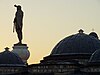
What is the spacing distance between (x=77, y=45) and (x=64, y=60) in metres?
3.62

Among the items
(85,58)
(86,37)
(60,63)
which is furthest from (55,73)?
(86,37)

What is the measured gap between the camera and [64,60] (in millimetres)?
59844

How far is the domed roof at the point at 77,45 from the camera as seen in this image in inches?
2440

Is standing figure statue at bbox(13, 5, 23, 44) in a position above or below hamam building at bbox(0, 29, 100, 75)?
above

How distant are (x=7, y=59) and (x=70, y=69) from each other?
29.8ft

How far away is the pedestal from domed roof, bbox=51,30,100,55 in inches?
195

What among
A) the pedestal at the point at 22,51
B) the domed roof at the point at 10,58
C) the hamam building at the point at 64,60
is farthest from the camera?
the domed roof at the point at 10,58

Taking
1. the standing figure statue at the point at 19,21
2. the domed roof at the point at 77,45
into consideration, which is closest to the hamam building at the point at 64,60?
the domed roof at the point at 77,45

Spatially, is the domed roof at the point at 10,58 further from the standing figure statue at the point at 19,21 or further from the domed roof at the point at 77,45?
the domed roof at the point at 77,45

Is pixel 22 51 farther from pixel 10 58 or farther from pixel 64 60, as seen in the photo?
pixel 64 60

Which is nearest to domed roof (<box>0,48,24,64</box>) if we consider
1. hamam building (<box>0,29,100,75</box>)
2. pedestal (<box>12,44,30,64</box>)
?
hamam building (<box>0,29,100,75</box>)

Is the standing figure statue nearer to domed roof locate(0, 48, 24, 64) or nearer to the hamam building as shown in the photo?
the hamam building

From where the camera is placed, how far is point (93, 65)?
172 feet

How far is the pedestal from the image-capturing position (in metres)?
58.4
